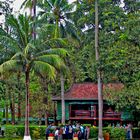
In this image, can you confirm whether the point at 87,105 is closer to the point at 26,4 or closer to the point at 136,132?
the point at 136,132

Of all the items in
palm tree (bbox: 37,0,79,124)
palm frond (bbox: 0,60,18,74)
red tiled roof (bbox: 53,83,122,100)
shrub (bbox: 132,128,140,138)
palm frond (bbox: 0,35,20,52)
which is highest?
palm tree (bbox: 37,0,79,124)

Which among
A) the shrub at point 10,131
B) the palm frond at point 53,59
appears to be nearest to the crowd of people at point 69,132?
the shrub at point 10,131

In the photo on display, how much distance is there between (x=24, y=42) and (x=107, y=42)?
862 cm

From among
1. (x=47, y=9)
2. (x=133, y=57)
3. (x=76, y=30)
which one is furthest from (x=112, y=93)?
(x=47, y=9)

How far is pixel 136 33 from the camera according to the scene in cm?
3109

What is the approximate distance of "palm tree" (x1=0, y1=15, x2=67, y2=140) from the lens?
93.2 ft

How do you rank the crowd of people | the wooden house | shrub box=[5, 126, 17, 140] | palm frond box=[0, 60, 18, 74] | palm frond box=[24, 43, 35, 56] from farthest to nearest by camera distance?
1. the wooden house
2. shrub box=[5, 126, 17, 140]
3. the crowd of people
4. palm frond box=[24, 43, 35, 56]
5. palm frond box=[0, 60, 18, 74]

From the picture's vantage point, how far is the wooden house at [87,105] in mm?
41334

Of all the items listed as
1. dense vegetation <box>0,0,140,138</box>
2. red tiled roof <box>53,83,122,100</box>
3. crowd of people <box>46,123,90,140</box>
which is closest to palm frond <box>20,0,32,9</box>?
dense vegetation <box>0,0,140,138</box>

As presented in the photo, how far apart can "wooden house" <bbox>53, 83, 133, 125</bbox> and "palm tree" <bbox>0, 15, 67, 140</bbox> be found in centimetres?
1191

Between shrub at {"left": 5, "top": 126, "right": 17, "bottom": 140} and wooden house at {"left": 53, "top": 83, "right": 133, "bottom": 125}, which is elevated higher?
wooden house at {"left": 53, "top": 83, "right": 133, "bottom": 125}

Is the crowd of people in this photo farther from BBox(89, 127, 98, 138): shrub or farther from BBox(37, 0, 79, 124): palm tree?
BBox(37, 0, 79, 124): palm tree

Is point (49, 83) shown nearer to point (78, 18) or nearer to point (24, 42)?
point (78, 18)

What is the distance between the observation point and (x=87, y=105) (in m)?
43.7
